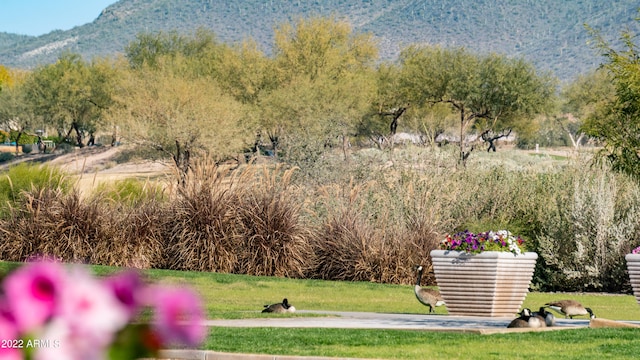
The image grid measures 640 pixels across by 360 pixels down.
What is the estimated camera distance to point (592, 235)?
78.3 ft

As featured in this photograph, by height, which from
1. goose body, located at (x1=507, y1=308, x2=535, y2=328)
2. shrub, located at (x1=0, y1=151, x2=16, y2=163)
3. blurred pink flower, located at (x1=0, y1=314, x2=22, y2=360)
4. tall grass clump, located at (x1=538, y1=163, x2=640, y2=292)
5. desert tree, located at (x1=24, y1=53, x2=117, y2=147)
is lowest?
shrub, located at (x1=0, y1=151, x2=16, y2=163)

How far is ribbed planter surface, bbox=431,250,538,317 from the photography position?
15.0m

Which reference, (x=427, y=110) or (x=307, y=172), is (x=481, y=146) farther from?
(x=427, y=110)

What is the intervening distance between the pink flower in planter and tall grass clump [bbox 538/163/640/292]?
2283 cm

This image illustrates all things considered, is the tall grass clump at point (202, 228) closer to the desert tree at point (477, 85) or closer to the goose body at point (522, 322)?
the goose body at point (522, 322)

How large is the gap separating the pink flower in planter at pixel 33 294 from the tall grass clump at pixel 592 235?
74.9 feet

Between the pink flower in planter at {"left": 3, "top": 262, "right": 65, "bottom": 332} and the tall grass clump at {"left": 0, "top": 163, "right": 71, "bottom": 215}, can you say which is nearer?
the pink flower in planter at {"left": 3, "top": 262, "right": 65, "bottom": 332}

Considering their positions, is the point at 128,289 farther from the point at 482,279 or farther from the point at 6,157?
the point at 6,157

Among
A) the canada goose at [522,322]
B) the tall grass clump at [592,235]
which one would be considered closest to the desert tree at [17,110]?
the tall grass clump at [592,235]

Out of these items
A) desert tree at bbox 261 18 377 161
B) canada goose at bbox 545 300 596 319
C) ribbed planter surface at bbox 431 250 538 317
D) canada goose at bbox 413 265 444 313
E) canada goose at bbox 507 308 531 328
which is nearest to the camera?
canada goose at bbox 507 308 531 328

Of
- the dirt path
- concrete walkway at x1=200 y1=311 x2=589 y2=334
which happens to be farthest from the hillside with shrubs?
the dirt path

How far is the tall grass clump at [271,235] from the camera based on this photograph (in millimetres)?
22609

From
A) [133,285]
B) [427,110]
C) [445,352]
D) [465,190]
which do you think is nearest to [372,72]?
[427,110]

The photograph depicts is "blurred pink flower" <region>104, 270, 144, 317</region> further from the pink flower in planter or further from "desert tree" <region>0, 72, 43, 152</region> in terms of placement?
"desert tree" <region>0, 72, 43, 152</region>
